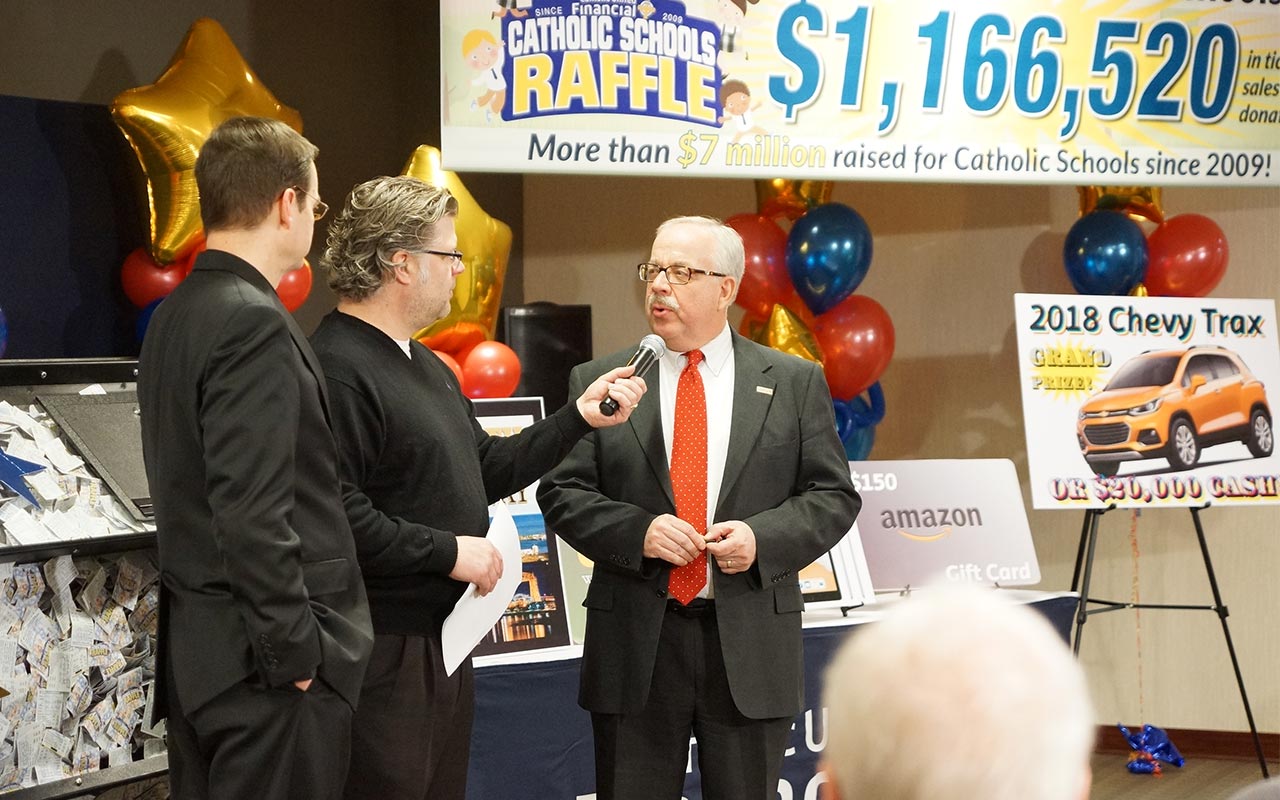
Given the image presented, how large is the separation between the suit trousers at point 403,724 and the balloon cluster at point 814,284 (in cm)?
262

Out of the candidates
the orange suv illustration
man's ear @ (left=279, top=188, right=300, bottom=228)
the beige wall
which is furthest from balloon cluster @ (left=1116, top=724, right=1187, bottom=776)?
man's ear @ (left=279, top=188, right=300, bottom=228)

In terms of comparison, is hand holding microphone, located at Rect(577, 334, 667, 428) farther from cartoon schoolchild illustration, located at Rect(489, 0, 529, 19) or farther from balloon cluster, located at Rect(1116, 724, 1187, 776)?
balloon cluster, located at Rect(1116, 724, 1187, 776)

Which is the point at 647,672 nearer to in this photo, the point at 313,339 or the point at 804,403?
the point at 804,403

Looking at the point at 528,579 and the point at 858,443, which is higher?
the point at 858,443

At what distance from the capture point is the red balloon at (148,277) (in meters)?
4.32

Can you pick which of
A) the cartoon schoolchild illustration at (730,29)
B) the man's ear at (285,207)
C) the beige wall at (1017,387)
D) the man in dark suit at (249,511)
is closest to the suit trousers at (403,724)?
the man in dark suit at (249,511)

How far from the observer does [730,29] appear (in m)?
4.27

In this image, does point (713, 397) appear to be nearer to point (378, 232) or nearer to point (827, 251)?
point (378, 232)

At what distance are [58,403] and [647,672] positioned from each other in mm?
1339

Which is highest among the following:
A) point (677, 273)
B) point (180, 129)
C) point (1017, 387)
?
point (180, 129)

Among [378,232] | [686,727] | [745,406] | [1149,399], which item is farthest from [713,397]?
[1149,399]

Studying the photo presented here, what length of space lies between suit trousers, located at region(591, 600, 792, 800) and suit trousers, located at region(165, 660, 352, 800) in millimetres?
787

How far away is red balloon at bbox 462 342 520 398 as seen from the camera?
4.36 metres

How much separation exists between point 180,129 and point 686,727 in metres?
2.47
